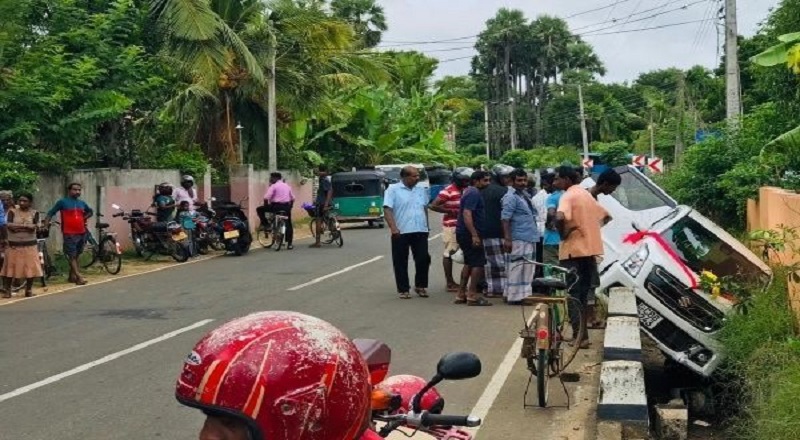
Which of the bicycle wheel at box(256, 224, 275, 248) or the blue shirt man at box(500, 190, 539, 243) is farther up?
the blue shirt man at box(500, 190, 539, 243)

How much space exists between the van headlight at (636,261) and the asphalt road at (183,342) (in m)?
0.93

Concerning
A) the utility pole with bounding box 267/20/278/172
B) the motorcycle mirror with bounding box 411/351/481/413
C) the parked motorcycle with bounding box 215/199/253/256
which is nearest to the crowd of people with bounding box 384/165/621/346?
the parked motorcycle with bounding box 215/199/253/256

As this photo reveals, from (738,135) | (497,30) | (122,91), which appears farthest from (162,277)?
(497,30)

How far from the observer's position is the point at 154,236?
63.8ft

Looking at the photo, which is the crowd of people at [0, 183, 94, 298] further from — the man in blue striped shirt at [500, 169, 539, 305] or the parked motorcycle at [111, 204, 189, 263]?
the man in blue striped shirt at [500, 169, 539, 305]

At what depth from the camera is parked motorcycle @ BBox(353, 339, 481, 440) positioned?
2.75 metres

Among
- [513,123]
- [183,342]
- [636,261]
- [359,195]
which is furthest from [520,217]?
[513,123]

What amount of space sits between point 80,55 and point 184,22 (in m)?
3.54

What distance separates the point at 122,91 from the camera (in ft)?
62.7

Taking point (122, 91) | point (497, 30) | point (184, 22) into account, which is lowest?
point (122, 91)

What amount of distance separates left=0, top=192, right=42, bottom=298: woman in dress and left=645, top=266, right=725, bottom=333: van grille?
9.15m

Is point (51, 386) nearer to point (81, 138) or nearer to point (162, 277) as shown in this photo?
point (162, 277)

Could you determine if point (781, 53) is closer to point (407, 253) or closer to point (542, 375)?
point (542, 375)

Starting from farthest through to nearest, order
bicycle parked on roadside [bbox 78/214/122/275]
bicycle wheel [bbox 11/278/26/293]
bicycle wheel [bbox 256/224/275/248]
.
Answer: bicycle wheel [bbox 256/224/275/248] < bicycle parked on roadside [bbox 78/214/122/275] < bicycle wheel [bbox 11/278/26/293]
